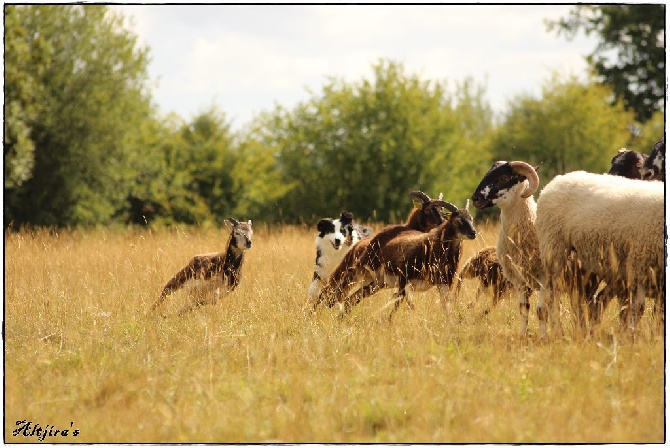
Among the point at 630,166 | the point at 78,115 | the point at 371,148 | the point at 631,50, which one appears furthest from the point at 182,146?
the point at 630,166

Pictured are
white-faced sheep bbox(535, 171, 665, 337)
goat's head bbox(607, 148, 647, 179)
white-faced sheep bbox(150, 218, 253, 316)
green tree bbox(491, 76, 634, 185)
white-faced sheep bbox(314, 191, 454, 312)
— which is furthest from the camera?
green tree bbox(491, 76, 634, 185)

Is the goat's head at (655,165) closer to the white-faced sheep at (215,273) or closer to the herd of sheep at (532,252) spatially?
the herd of sheep at (532,252)

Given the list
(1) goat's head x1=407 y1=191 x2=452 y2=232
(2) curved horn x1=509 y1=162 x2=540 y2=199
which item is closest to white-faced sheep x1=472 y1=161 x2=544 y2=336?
(2) curved horn x1=509 y1=162 x2=540 y2=199

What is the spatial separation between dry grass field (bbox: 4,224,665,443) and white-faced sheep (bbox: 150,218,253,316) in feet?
0.70

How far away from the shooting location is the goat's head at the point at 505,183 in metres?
7.99

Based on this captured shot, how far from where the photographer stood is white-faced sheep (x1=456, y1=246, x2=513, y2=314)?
9172 mm

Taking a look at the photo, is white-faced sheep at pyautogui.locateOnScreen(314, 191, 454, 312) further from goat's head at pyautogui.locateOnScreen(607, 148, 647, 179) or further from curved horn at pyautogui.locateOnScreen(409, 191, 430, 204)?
goat's head at pyautogui.locateOnScreen(607, 148, 647, 179)

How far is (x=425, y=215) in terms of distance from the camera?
10.2 meters

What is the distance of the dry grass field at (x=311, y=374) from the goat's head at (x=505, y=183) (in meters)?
1.28

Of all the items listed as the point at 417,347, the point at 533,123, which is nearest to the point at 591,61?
the point at 533,123

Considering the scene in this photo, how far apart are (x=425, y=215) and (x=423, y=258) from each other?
132 cm

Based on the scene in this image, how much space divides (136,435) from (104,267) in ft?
22.2

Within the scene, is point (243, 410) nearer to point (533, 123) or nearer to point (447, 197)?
point (447, 197)

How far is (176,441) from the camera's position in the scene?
515 centimetres
